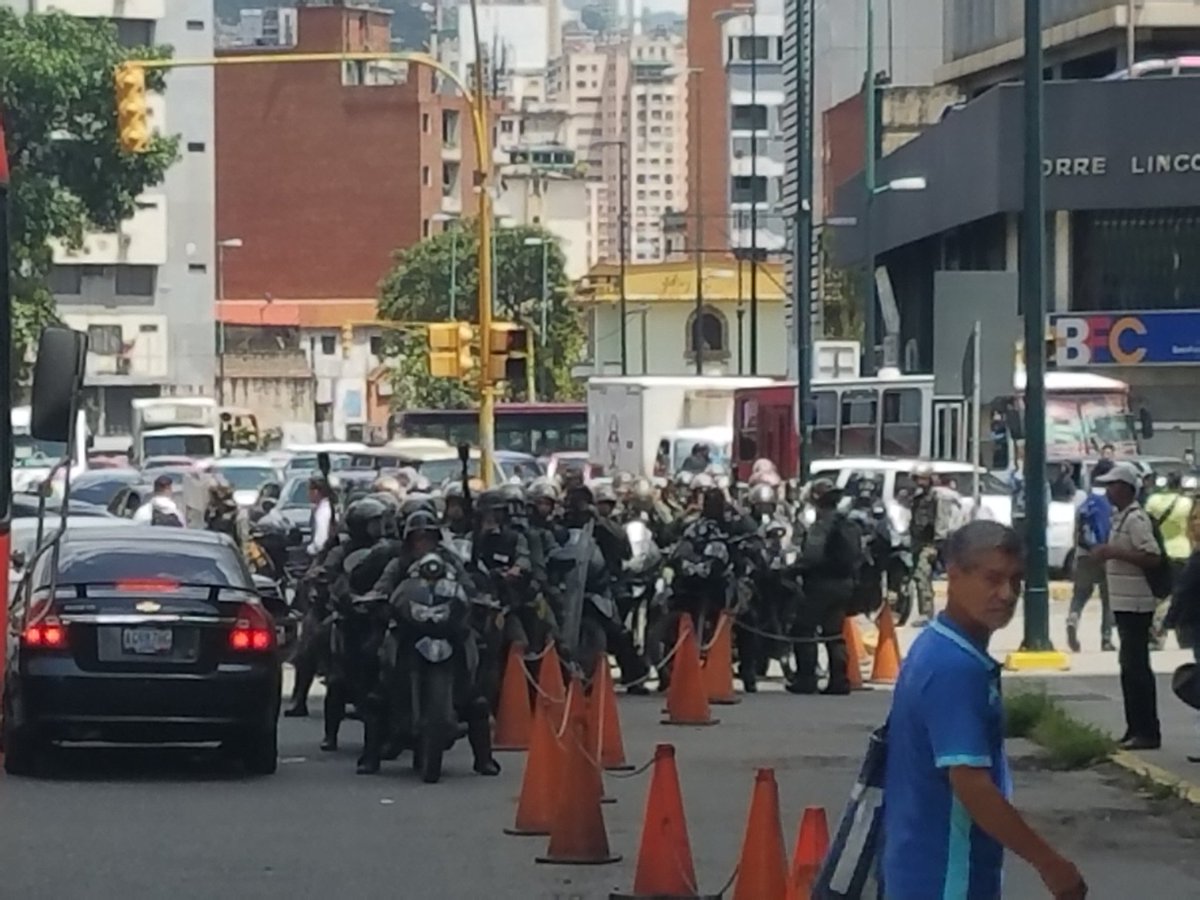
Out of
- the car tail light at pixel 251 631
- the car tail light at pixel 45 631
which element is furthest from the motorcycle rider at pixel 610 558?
the car tail light at pixel 45 631

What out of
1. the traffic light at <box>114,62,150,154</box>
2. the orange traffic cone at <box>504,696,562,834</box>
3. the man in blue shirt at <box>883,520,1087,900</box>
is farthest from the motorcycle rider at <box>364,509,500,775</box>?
the traffic light at <box>114,62,150,154</box>

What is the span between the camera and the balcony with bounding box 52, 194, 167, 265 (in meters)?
98.9

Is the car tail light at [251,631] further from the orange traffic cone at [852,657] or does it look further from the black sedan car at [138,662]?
the orange traffic cone at [852,657]

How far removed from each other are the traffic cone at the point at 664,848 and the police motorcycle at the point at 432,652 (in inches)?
211

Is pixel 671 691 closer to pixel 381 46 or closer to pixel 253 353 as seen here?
pixel 253 353

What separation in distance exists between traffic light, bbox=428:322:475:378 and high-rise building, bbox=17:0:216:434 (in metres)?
63.1

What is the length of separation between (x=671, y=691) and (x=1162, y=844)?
24.6 ft

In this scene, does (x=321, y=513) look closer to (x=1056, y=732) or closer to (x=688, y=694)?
(x=688, y=694)

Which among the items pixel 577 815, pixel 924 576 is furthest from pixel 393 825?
pixel 924 576

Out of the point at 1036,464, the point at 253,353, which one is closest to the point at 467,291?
the point at 253,353

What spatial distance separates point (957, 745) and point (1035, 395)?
62.2ft

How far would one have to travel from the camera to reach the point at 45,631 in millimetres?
16859

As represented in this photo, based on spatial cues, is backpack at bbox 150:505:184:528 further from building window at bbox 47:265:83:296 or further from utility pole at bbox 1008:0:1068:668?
building window at bbox 47:265:83:296

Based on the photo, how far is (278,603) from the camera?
19.2 m
